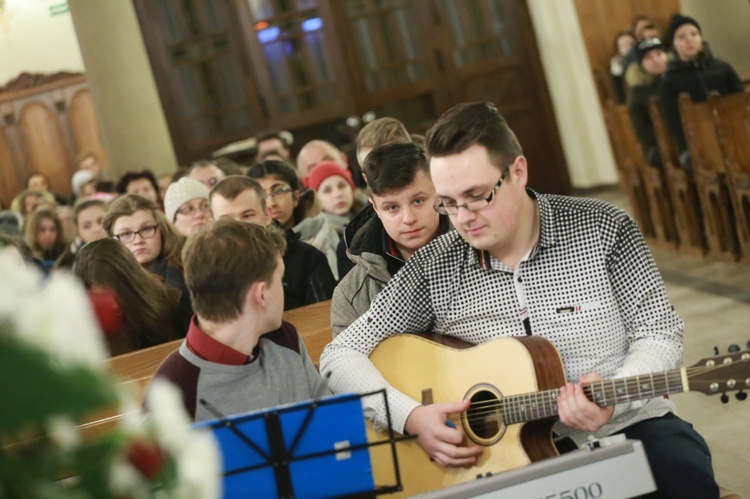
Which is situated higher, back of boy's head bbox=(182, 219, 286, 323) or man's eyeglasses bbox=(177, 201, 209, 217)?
man's eyeglasses bbox=(177, 201, 209, 217)

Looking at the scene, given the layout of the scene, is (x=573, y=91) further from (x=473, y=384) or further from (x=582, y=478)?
(x=582, y=478)

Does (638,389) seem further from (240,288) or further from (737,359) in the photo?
(240,288)

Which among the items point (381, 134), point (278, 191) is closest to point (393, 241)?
point (381, 134)

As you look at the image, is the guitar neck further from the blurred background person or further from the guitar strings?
the blurred background person

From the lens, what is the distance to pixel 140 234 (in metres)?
4.93

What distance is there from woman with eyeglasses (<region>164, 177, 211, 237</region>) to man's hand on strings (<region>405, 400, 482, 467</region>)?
3.09 m

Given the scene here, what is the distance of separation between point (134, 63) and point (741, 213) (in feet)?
25.5

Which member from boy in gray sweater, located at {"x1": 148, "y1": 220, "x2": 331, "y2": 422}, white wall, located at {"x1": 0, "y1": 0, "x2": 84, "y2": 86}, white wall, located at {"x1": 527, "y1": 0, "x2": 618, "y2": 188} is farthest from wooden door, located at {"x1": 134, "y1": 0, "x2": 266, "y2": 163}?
boy in gray sweater, located at {"x1": 148, "y1": 220, "x2": 331, "y2": 422}

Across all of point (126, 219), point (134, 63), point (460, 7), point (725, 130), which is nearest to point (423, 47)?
point (460, 7)

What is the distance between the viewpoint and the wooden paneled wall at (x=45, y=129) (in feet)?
42.9

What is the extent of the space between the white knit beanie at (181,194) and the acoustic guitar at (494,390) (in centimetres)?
301

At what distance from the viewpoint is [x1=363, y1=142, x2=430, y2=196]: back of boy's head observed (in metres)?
3.12

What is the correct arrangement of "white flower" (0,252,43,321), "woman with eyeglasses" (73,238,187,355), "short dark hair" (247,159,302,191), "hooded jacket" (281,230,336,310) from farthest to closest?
1. "short dark hair" (247,159,302,191)
2. "hooded jacket" (281,230,336,310)
3. "woman with eyeglasses" (73,238,187,355)
4. "white flower" (0,252,43,321)

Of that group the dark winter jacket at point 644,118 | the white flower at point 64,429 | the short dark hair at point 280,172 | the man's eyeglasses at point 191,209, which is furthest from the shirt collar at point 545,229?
the dark winter jacket at point 644,118
